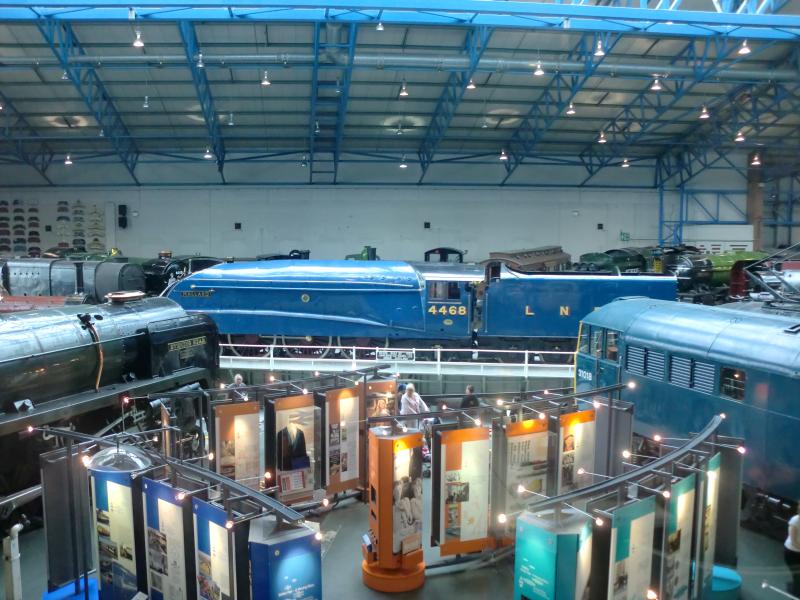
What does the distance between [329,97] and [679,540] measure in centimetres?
2127

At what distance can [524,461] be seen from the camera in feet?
23.2

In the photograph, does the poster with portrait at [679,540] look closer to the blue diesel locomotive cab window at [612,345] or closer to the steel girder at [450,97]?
the blue diesel locomotive cab window at [612,345]

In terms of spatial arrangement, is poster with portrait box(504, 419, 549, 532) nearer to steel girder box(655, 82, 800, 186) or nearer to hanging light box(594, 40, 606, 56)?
hanging light box(594, 40, 606, 56)

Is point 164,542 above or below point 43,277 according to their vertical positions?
below

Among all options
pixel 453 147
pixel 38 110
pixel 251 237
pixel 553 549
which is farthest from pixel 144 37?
pixel 553 549

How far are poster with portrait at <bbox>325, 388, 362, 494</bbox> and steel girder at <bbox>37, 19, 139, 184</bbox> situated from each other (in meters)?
16.4

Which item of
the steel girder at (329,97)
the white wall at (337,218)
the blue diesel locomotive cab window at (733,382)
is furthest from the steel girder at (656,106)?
the blue diesel locomotive cab window at (733,382)

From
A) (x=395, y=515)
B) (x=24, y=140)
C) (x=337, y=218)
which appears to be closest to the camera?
(x=395, y=515)

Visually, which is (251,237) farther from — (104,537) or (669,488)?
(669,488)

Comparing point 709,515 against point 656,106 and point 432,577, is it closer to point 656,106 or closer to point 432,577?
point 432,577

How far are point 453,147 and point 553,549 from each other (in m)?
25.0

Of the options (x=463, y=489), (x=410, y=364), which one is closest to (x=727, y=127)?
(x=410, y=364)

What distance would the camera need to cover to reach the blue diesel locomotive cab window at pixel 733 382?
823 centimetres

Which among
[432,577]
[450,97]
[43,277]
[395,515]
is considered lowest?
[432,577]
